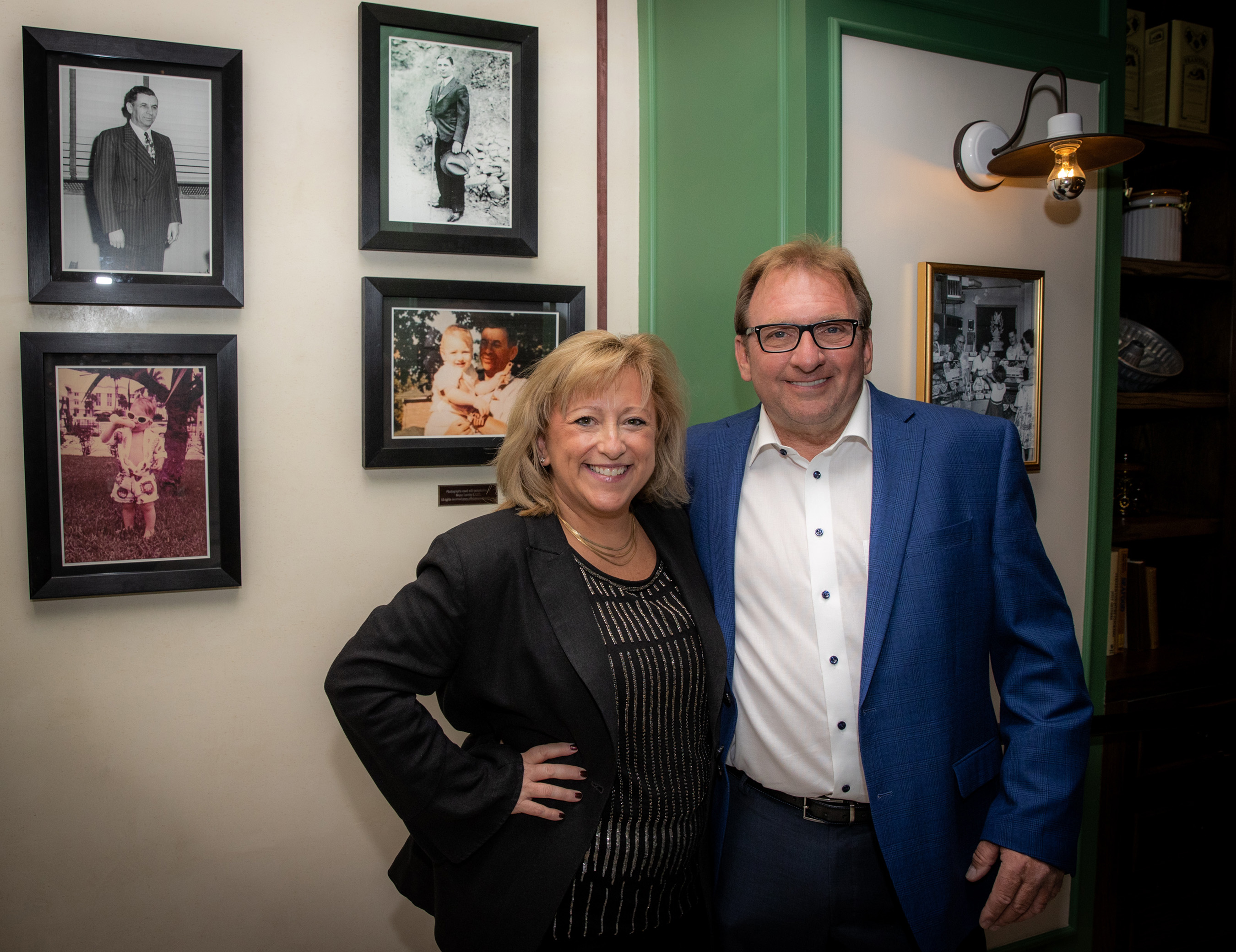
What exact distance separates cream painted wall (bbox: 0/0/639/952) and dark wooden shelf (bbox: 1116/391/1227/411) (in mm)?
1860

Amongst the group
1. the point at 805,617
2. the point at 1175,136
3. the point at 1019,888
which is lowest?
the point at 1019,888

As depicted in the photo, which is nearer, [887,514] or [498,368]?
[887,514]

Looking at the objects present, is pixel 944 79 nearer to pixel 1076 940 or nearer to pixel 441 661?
pixel 441 661

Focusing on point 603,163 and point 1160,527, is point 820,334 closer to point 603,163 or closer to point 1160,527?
point 603,163

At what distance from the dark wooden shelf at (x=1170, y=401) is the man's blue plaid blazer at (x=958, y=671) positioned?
4.24 ft

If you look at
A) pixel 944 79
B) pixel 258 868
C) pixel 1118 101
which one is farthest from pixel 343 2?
pixel 258 868

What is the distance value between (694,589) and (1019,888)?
78 centimetres

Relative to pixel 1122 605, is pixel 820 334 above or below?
above

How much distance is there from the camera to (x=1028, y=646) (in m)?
1.52

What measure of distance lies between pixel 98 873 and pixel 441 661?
1.29 metres

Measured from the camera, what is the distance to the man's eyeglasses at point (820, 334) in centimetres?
155

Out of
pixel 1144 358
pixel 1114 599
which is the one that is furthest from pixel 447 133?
pixel 1114 599

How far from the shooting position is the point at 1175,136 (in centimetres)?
263

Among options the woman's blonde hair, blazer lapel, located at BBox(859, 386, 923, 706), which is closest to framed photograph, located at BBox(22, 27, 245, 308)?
the woman's blonde hair
